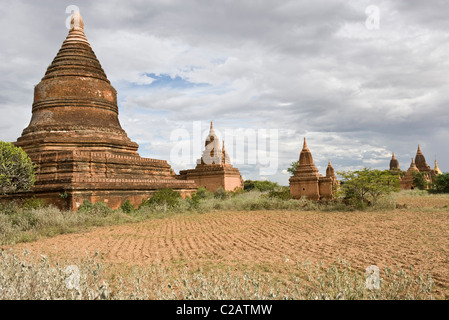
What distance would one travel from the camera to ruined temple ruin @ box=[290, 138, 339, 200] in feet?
61.8

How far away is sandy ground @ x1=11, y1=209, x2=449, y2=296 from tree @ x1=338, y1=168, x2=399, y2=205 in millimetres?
3559

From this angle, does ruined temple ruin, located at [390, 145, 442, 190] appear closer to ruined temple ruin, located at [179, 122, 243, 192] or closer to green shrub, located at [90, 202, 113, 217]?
ruined temple ruin, located at [179, 122, 243, 192]

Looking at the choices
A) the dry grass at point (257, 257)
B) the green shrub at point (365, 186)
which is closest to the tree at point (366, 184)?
the green shrub at point (365, 186)

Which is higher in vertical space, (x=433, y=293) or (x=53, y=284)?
(x=53, y=284)

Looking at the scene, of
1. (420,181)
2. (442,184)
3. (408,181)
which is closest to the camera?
(442,184)

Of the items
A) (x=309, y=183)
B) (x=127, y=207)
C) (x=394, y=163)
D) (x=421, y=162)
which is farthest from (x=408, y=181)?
(x=127, y=207)

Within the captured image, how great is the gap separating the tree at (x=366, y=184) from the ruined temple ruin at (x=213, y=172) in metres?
11.3

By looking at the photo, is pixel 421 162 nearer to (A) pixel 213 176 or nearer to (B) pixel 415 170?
(B) pixel 415 170

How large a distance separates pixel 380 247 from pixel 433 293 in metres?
2.49

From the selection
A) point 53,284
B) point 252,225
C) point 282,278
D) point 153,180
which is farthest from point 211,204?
point 53,284

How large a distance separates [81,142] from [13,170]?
441 centimetres

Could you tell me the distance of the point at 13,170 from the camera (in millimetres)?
9984
